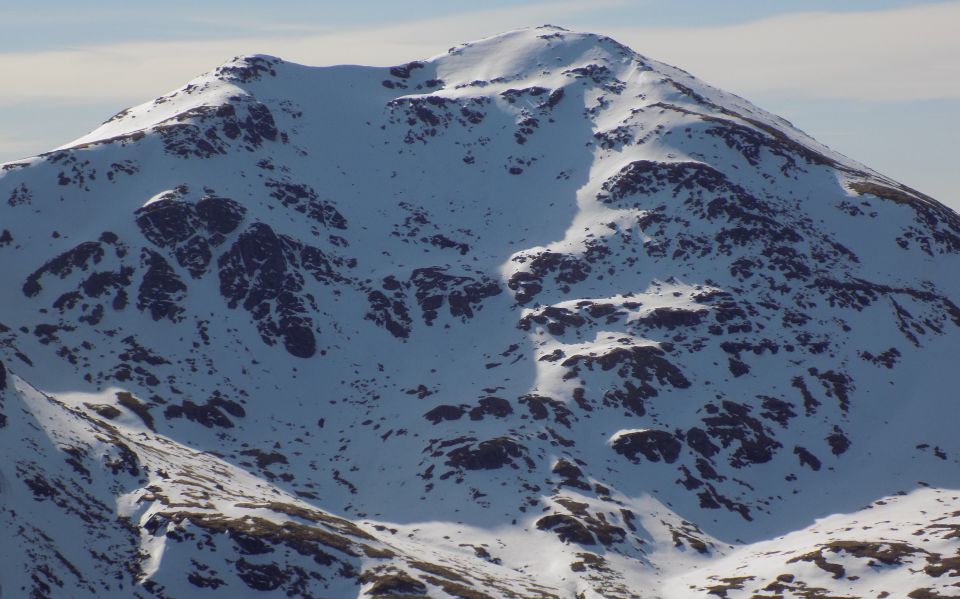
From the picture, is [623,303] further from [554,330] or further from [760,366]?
[760,366]

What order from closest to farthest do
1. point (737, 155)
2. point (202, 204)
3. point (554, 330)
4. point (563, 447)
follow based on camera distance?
point (563, 447)
point (554, 330)
point (202, 204)
point (737, 155)

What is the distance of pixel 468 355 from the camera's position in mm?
124875

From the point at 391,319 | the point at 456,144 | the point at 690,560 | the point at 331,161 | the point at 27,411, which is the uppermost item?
the point at 456,144

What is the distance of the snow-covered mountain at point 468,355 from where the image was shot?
81.2 meters

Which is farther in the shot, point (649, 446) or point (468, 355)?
point (468, 355)

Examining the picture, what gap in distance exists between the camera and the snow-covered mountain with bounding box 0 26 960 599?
81.2m

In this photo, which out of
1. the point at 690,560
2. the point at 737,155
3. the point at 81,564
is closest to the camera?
the point at 81,564

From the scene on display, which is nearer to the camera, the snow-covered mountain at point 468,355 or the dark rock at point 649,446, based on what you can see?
the snow-covered mountain at point 468,355

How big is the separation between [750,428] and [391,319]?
46.5m

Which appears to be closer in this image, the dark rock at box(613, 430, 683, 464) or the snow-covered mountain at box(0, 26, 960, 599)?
the snow-covered mountain at box(0, 26, 960, 599)

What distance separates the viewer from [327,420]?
113 m

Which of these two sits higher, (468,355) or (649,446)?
(468,355)

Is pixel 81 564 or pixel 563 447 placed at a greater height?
pixel 563 447

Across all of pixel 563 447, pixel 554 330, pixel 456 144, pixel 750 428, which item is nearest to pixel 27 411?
pixel 563 447
